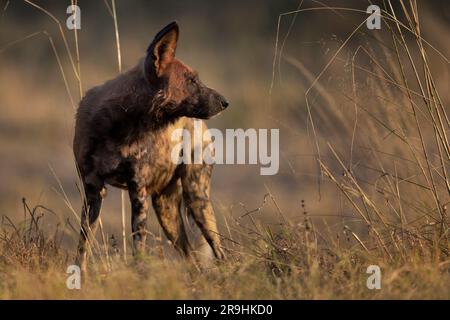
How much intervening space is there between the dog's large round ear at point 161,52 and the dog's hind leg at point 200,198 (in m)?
0.74

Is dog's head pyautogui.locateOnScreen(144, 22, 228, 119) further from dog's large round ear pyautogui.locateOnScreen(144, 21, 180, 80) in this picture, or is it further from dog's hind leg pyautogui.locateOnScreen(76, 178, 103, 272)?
dog's hind leg pyautogui.locateOnScreen(76, 178, 103, 272)

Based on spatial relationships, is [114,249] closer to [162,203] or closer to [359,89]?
[162,203]

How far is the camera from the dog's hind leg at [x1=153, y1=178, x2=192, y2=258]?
22.5 feet

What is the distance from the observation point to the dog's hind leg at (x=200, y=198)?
22.1 ft

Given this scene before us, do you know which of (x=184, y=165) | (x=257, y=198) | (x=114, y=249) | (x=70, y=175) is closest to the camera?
(x=114, y=249)

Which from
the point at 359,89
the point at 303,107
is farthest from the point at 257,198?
the point at 359,89

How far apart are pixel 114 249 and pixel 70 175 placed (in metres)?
6.80

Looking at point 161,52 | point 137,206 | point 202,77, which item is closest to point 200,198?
point 137,206

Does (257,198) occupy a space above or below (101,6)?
below

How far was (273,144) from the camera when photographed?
894 cm

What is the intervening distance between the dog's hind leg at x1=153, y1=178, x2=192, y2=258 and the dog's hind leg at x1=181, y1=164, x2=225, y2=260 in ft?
0.32

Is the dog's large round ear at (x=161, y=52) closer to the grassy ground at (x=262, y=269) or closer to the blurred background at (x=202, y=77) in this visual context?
the grassy ground at (x=262, y=269)

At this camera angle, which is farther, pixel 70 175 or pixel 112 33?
pixel 112 33
